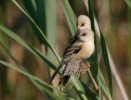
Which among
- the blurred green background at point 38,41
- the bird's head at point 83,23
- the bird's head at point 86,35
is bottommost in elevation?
the blurred green background at point 38,41

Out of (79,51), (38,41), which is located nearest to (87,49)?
(79,51)

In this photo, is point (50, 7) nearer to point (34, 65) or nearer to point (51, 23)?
point (51, 23)

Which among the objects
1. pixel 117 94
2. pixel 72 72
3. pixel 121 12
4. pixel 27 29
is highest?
pixel 72 72

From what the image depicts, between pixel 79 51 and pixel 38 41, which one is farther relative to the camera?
pixel 38 41

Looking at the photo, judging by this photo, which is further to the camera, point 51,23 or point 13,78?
point 13,78

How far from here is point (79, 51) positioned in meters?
1.16

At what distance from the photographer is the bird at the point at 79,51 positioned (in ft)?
3.70

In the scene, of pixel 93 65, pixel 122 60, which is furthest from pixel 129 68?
pixel 93 65

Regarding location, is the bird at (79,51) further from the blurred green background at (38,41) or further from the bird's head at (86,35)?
the blurred green background at (38,41)

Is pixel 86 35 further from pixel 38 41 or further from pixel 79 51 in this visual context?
pixel 38 41

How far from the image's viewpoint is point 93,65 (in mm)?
1275

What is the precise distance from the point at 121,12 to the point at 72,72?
158cm

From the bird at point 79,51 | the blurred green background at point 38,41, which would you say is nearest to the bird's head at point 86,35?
the bird at point 79,51

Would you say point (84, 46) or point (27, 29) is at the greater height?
point (84, 46)
